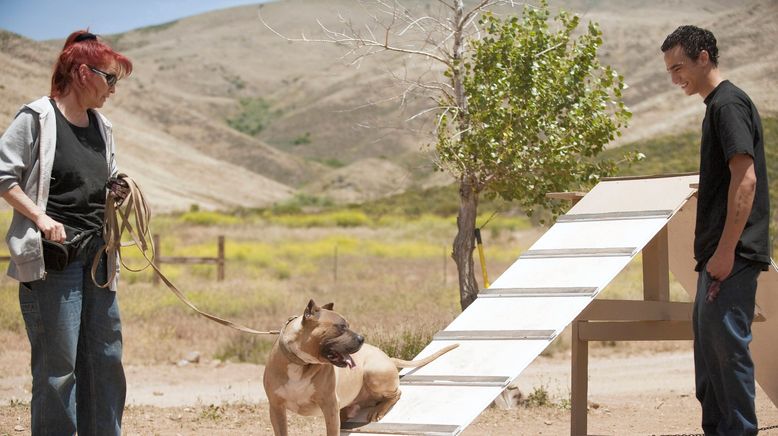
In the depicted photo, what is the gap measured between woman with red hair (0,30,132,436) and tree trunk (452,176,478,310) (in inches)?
223

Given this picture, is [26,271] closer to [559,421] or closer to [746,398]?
[746,398]

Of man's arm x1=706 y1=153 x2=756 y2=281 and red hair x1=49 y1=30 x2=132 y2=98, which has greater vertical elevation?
red hair x1=49 y1=30 x2=132 y2=98

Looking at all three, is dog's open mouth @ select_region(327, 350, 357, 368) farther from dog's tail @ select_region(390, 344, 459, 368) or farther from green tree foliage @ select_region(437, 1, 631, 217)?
green tree foliage @ select_region(437, 1, 631, 217)

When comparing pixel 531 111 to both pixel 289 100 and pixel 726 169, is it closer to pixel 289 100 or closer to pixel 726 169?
pixel 726 169

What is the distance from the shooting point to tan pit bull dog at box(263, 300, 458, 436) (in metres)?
5.55

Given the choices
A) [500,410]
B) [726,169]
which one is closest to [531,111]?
[500,410]

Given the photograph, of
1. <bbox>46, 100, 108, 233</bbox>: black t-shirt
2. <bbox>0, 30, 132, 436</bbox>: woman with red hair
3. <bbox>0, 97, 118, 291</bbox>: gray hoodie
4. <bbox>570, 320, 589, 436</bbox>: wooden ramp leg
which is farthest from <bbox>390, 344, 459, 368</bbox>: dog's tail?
<bbox>0, 97, 118, 291</bbox>: gray hoodie

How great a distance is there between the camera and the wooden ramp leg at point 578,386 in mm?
7719

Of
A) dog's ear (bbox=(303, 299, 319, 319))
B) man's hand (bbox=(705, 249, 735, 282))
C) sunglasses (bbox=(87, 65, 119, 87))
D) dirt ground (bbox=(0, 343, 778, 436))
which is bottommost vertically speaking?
dirt ground (bbox=(0, 343, 778, 436))

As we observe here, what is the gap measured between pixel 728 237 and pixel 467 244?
5.68m

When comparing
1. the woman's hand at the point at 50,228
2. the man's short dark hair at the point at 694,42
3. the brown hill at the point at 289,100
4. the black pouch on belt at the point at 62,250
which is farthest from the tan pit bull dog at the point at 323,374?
the brown hill at the point at 289,100

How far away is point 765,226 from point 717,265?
423 mm

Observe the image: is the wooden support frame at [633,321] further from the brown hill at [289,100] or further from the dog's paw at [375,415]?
the brown hill at [289,100]

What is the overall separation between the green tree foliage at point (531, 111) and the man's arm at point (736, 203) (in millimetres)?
5043
